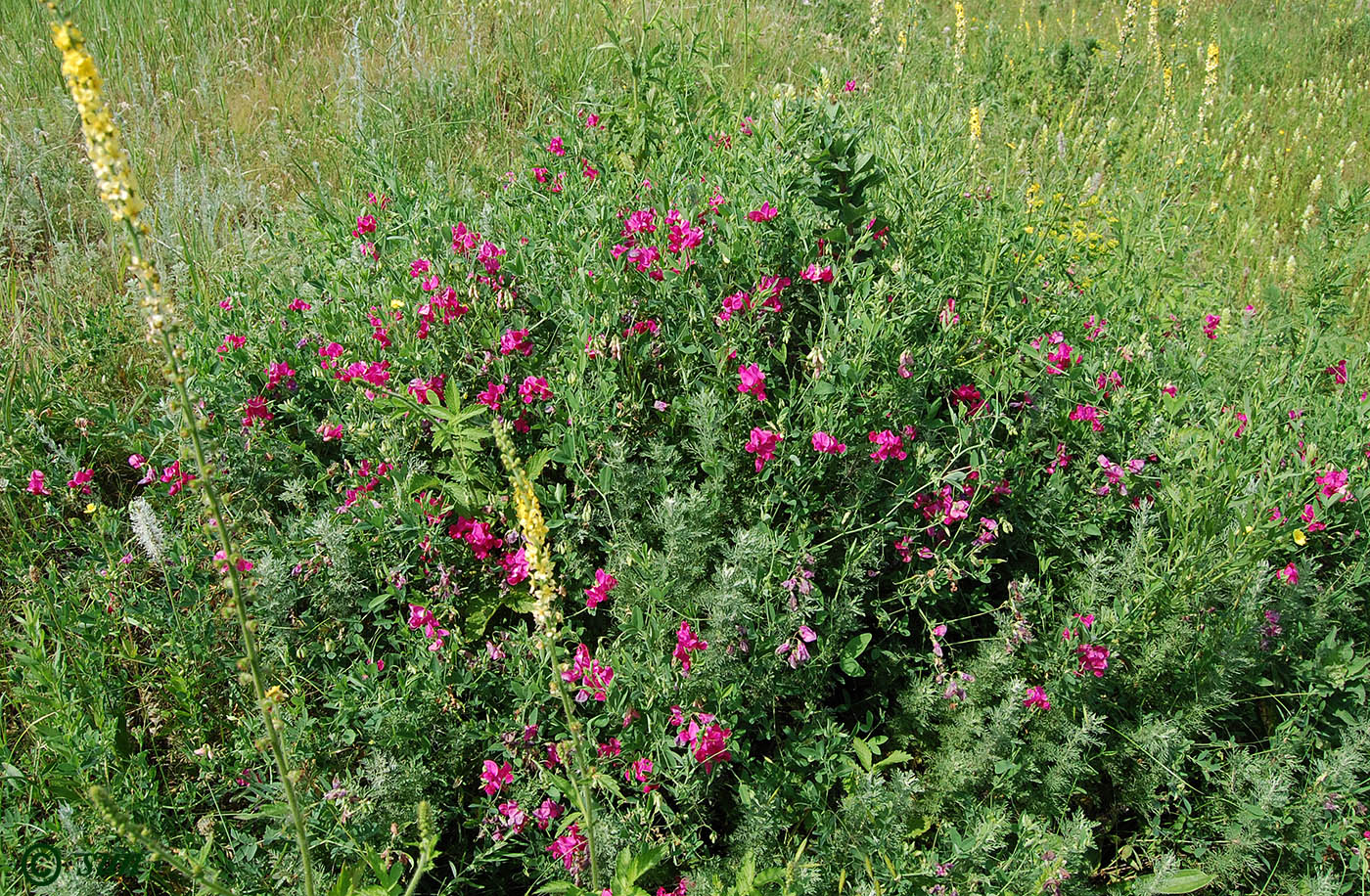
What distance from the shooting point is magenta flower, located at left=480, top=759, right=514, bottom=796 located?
6.93 feet

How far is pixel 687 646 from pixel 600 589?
0.32m

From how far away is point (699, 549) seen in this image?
2266 millimetres

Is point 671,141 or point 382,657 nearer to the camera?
point 382,657

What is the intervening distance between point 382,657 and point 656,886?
88 cm

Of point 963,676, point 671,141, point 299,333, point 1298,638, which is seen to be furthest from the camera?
point 671,141

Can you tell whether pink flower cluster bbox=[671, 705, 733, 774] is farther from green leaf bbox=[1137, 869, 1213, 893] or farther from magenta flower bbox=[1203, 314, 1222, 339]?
magenta flower bbox=[1203, 314, 1222, 339]

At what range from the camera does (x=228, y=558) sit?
1338 mm

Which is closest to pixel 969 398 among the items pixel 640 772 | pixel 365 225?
pixel 640 772

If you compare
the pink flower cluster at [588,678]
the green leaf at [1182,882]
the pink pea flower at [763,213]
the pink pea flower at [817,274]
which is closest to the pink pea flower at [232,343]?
the pink flower cluster at [588,678]

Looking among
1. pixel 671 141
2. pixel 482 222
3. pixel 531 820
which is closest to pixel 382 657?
pixel 531 820

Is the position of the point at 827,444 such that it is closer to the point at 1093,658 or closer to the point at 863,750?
the point at 863,750

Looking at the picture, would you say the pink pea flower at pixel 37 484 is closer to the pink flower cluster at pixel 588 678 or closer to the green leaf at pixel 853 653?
the pink flower cluster at pixel 588 678

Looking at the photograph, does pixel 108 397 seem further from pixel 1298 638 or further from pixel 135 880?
pixel 1298 638

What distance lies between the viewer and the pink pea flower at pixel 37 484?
2.60 metres
